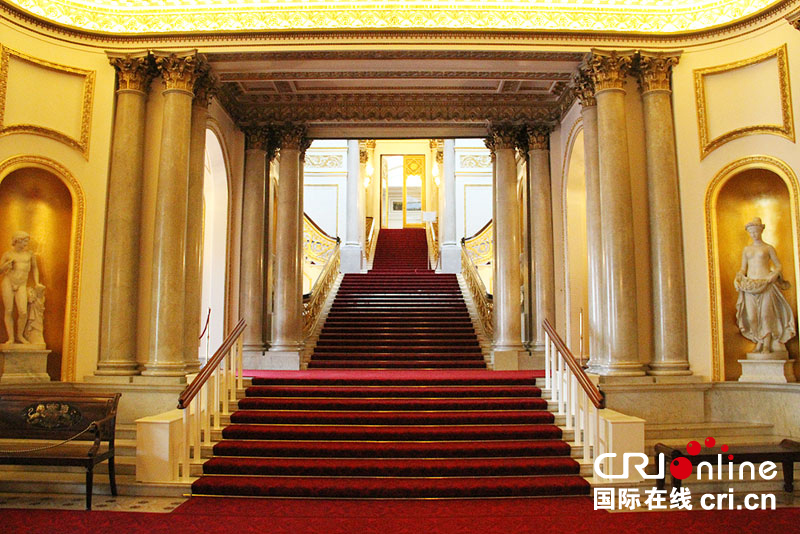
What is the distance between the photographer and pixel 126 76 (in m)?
7.83

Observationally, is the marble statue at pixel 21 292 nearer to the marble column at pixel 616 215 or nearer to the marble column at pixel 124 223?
the marble column at pixel 124 223

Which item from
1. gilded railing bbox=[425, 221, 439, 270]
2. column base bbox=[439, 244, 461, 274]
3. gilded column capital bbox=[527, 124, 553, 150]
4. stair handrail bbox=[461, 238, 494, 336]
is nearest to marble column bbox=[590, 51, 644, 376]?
gilded column capital bbox=[527, 124, 553, 150]

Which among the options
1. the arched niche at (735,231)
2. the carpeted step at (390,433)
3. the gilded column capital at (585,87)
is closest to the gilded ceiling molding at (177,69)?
the carpeted step at (390,433)

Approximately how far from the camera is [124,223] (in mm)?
7641

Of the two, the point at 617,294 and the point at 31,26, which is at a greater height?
the point at 31,26

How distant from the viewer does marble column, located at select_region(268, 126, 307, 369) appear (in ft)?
34.9

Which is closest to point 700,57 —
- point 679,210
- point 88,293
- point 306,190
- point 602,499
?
point 679,210

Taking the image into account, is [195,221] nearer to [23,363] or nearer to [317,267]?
[23,363]

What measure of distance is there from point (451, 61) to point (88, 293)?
5314 mm

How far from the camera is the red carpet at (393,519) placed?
15.8 ft

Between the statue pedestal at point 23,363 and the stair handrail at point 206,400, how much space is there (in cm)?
192

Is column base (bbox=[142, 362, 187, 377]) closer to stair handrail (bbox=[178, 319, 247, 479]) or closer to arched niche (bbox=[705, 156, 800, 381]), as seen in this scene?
stair handrail (bbox=[178, 319, 247, 479])

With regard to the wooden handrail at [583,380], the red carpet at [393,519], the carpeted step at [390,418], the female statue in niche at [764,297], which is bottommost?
the red carpet at [393,519]

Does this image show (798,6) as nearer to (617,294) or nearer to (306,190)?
(617,294)
